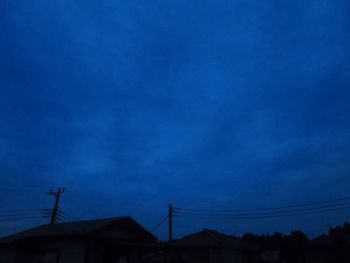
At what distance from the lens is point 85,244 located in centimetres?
2162

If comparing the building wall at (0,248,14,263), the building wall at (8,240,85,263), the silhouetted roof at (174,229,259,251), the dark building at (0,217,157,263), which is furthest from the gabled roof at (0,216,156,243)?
the silhouetted roof at (174,229,259,251)

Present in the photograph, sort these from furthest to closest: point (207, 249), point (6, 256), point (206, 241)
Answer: point (206, 241) < point (207, 249) < point (6, 256)

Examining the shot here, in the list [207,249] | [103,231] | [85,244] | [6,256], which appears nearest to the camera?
[85,244]

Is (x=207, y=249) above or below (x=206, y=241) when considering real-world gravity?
below

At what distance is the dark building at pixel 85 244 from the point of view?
21797 millimetres

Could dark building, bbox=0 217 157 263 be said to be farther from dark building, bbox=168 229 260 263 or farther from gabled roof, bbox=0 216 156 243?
dark building, bbox=168 229 260 263

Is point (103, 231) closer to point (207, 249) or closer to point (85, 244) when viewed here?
point (85, 244)

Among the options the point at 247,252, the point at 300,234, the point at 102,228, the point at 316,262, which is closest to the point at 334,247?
the point at 316,262

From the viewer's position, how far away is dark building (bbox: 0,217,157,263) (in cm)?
2180

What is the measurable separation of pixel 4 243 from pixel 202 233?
77.5 ft

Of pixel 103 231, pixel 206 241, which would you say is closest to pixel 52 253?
pixel 103 231

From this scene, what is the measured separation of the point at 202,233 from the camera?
135 ft

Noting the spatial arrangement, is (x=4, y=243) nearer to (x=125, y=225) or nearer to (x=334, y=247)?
(x=125, y=225)

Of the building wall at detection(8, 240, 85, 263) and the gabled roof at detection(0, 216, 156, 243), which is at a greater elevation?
the gabled roof at detection(0, 216, 156, 243)
